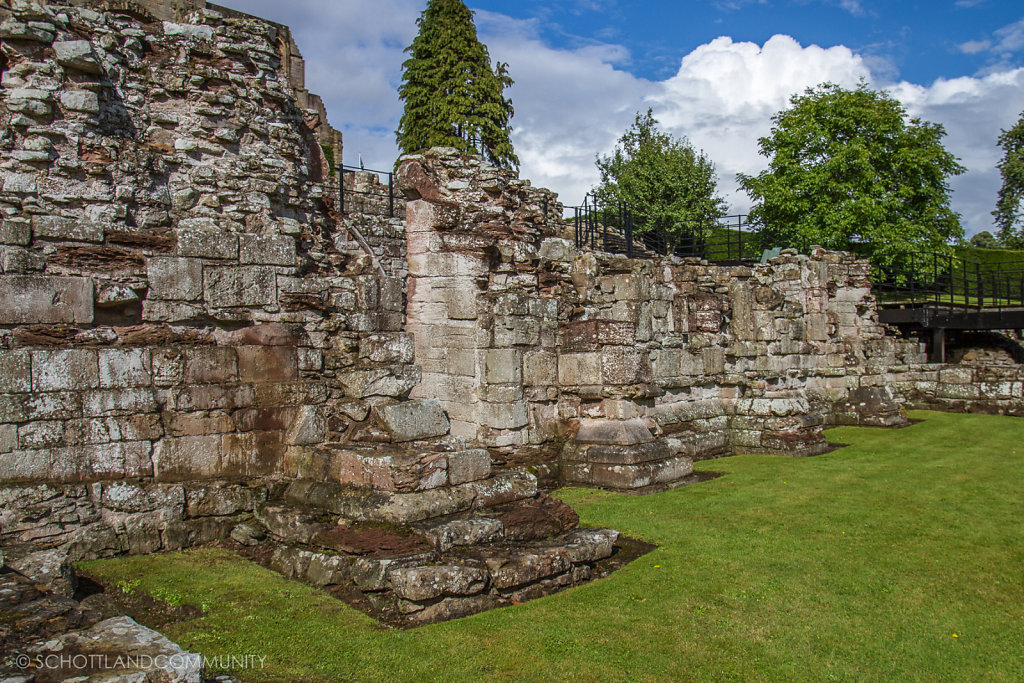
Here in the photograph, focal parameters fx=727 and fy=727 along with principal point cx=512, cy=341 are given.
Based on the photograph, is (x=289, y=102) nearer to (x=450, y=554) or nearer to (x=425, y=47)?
(x=450, y=554)

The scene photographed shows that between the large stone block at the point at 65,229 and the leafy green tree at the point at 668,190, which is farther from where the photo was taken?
the leafy green tree at the point at 668,190

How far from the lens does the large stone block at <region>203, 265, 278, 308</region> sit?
6.75 m

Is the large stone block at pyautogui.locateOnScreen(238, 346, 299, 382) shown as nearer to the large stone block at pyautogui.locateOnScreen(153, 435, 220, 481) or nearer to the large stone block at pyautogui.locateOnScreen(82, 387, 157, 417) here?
the large stone block at pyautogui.locateOnScreen(153, 435, 220, 481)

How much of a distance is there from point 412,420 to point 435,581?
201cm

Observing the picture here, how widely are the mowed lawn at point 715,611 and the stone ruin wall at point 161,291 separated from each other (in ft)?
2.53

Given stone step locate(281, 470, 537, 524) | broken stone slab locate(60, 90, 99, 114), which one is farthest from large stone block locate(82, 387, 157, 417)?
broken stone slab locate(60, 90, 99, 114)

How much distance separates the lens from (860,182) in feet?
100

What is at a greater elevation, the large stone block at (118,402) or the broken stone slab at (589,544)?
the large stone block at (118,402)

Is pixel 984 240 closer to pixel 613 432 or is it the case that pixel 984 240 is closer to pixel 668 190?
pixel 668 190

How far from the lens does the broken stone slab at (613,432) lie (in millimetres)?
9617

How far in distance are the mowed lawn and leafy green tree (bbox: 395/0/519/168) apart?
2449cm

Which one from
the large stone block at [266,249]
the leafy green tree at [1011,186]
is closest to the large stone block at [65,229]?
the large stone block at [266,249]

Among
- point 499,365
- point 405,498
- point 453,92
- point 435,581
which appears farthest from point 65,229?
point 453,92

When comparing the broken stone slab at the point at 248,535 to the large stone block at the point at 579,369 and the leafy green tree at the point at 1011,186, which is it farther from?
the leafy green tree at the point at 1011,186
